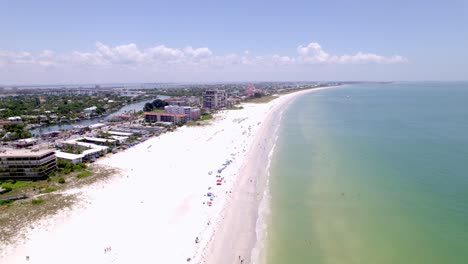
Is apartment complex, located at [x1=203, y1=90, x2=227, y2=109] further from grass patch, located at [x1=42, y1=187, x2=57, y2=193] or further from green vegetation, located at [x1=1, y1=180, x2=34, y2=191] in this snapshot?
grass patch, located at [x1=42, y1=187, x2=57, y2=193]

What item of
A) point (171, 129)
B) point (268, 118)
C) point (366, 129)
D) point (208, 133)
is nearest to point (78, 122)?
point (171, 129)

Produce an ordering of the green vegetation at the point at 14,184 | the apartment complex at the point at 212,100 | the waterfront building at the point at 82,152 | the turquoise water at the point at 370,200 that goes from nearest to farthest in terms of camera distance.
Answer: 1. the turquoise water at the point at 370,200
2. the green vegetation at the point at 14,184
3. the waterfront building at the point at 82,152
4. the apartment complex at the point at 212,100

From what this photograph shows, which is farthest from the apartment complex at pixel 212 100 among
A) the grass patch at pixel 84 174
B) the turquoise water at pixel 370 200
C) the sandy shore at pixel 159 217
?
the grass patch at pixel 84 174

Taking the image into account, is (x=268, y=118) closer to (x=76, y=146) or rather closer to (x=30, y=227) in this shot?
(x=76, y=146)

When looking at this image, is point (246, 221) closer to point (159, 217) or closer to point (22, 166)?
point (159, 217)

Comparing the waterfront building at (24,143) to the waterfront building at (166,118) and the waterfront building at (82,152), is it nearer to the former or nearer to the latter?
the waterfront building at (82,152)

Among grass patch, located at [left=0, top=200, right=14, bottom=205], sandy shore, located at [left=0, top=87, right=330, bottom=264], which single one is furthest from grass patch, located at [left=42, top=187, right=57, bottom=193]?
sandy shore, located at [left=0, top=87, right=330, bottom=264]

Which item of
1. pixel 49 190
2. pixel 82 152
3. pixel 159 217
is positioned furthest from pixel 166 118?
pixel 159 217
